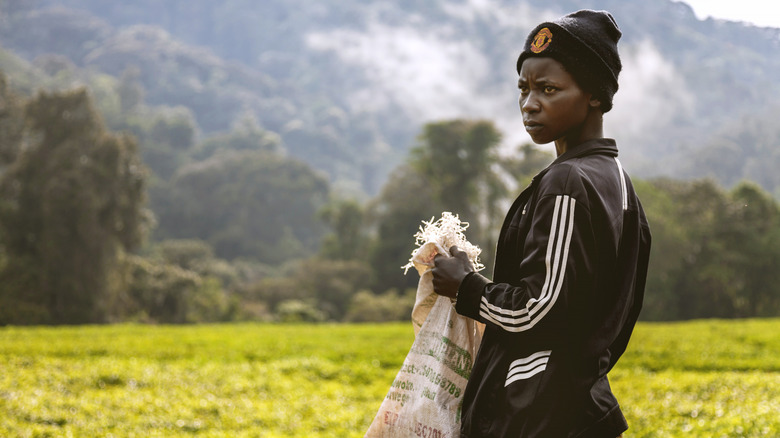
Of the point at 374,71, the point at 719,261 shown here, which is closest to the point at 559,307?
the point at 719,261

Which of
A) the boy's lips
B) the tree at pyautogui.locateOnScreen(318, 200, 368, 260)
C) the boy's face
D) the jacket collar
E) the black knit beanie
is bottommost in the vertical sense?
the jacket collar

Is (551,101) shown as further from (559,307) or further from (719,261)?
(719,261)

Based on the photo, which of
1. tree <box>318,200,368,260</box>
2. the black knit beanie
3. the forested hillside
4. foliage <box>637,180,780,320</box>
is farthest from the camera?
tree <box>318,200,368,260</box>

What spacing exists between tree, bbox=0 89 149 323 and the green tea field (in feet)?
20.7

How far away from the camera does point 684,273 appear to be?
23.2 m

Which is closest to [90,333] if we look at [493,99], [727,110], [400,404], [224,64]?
[400,404]

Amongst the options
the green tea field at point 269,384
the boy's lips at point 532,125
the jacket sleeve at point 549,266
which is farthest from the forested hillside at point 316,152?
the green tea field at point 269,384

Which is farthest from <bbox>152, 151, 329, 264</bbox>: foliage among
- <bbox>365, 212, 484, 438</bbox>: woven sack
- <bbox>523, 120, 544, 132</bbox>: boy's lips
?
<bbox>523, 120, 544, 132</bbox>: boy's lips

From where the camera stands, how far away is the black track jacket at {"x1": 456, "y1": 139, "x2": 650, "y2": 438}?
139cm

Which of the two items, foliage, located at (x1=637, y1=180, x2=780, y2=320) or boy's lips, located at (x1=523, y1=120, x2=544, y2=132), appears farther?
foliage, located at (x1=637, y1=180, x2=780, y2=320)

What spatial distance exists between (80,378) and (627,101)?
8175 cm

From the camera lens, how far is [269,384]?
7898 millimetres

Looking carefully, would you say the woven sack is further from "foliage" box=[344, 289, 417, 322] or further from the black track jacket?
"foliage" box=[344, 289, 417, 322]

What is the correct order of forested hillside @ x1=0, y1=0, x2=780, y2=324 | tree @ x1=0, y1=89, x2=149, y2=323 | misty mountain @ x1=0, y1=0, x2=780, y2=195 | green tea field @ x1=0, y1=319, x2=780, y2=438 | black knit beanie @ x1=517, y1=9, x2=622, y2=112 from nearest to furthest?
1. black knit beanie @ x1=517, y1=9, x2=622, y2=112
2. green tea field @ x1=0, y1=319, x2=780, y2=438
3. tree @ x1=0, y1=89, x2=149, y2=323
4. forested hillside @ x1=0, y1=0, x2=780, y2=324
5. misty mountain @ x1=0, y1=0, x2=780, y2=195
